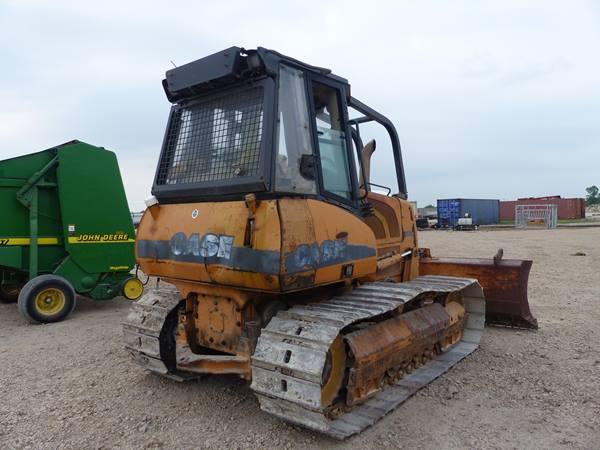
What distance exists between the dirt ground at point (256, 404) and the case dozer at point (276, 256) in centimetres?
26

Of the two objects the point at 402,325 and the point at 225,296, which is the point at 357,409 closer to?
the point at 402,325

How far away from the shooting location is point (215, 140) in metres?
4.28

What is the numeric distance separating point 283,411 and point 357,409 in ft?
2.60

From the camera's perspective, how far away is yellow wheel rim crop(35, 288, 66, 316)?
302 inches

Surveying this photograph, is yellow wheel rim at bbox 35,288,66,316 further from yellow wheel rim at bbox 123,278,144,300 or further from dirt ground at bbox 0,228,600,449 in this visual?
dirt ground at bbox 0,228,600,449

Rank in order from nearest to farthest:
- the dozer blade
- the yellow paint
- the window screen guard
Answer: the window screen guard
the dozer blade
the yellow paint

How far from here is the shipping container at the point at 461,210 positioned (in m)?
42.5

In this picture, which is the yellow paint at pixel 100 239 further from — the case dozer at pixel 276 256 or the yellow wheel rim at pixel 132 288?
the case dozer at pixel 276 256

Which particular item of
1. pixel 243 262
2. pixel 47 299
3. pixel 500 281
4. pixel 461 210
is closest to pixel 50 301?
pixel 47 299

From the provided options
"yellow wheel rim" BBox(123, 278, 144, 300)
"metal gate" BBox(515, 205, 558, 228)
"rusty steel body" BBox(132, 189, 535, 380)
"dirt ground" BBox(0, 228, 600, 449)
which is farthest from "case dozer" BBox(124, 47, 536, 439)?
"metal gate" BBox(515, 205, 558, 228)

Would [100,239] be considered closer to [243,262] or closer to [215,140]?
[215,140]

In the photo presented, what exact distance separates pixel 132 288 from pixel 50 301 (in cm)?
133

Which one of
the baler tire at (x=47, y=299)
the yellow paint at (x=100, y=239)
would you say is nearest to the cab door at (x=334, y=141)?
the baler tire at (x=47, y=299)

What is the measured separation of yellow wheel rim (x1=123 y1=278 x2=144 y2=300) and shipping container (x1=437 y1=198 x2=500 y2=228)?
3634 cm
